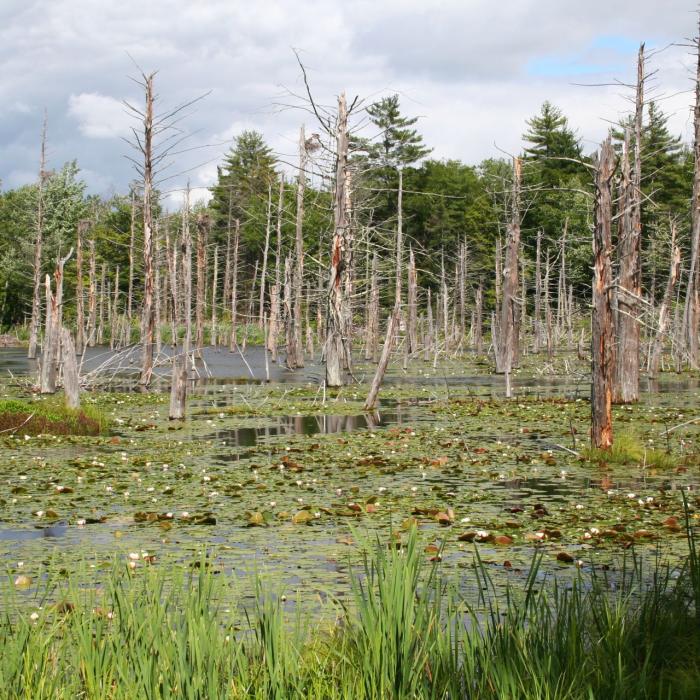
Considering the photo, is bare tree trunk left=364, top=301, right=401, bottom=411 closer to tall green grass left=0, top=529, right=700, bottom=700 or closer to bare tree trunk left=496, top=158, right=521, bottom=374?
bare tree trunk left=496, top=158, right=521, bottom=374

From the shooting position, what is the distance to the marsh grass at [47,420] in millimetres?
18938

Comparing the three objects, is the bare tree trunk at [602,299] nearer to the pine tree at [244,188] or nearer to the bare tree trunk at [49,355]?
the bare tree trunk at [49,355]

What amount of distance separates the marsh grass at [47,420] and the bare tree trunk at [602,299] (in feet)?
Answer: 32.6

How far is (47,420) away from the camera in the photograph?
64.2 feet

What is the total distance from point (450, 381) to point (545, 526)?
27.5 metres

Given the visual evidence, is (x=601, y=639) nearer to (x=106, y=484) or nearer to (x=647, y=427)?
(x=106, y=484)

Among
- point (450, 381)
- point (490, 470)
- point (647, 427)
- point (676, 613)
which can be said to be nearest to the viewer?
point (676, 613)

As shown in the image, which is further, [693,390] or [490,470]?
[693,390]

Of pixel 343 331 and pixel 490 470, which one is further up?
pixel 343 331

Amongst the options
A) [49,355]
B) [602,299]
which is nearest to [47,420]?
[49,355]

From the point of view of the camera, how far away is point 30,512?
11156 millimetres

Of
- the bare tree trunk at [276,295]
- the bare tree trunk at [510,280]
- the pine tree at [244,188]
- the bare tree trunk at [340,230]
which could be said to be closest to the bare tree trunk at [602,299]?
the bare tree trunk at [340,230]

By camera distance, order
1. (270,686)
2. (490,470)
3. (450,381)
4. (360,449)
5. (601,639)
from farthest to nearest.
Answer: (450,381), (360,449), (490,470), (601,639), (270,686)

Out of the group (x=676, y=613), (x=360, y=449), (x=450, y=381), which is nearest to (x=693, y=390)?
(x=450, y=381)
